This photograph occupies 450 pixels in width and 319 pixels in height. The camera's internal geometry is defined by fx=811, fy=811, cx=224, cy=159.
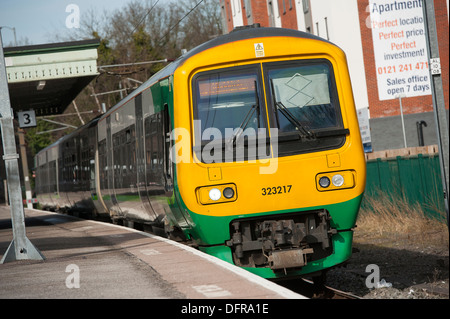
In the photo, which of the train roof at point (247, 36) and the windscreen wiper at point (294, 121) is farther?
the train roof at point (247, 36)

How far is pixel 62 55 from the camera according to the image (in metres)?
22.1

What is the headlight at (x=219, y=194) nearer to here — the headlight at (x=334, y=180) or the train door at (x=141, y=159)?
the headlight at (x=334, y=180)

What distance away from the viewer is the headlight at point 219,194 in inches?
390

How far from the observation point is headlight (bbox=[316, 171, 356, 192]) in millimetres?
10008

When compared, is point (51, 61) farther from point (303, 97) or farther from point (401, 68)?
point (401, 68)

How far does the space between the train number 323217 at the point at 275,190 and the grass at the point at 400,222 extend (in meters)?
5.12

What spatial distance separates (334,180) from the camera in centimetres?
1004

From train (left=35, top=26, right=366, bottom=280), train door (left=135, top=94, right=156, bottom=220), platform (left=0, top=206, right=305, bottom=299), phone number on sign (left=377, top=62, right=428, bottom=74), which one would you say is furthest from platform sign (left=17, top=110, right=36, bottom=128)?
phone number on sign (left=377, top=62, right=428, bottom=74)

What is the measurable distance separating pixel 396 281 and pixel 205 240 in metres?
3.13

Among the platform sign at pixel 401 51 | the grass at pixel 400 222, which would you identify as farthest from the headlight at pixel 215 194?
the platform sign at pixel 401 51

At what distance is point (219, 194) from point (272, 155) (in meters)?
0.81

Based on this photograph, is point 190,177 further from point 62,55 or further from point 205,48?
point 62,55

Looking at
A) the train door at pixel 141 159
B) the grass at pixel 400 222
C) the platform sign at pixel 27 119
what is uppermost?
the platform sign at pixel 27 119

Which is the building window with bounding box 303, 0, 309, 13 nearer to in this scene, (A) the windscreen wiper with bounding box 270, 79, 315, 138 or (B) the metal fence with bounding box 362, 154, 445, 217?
(B) the metal fence with bounding box 362, 154, 445, 217
